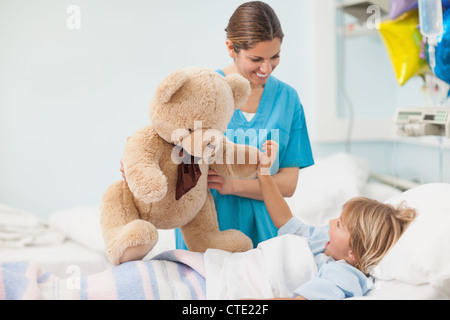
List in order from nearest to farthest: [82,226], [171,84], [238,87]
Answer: [171,84], [238,87], [82,226]

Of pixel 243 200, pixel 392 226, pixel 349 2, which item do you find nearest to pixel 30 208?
pixel 243 200

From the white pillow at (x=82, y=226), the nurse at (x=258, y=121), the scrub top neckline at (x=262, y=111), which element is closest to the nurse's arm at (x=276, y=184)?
the nurse at (x=258, y=121)

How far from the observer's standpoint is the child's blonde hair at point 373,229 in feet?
3.03

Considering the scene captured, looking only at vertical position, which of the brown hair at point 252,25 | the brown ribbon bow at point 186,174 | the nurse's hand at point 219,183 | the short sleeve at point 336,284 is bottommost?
the short sleeve at point 336,284

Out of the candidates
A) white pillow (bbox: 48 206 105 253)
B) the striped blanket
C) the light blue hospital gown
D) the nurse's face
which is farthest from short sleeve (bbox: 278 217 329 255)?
white pillow (bbox: 48 206 105 253)

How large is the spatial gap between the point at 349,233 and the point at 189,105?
442 mm

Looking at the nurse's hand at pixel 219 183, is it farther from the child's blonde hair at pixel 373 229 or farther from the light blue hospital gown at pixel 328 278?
the child's blonde hair at pixel 373 229

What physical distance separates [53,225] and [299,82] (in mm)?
1097

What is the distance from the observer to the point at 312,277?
871mm

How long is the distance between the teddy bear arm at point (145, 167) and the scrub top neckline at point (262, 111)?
214 mm

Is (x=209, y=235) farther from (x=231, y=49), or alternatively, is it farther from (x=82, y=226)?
(x=82, y=226)

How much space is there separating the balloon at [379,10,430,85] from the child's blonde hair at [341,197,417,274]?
751 millimetres

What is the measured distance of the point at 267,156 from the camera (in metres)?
0.98

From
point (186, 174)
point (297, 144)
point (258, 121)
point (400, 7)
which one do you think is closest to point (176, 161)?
point (186, 174)
